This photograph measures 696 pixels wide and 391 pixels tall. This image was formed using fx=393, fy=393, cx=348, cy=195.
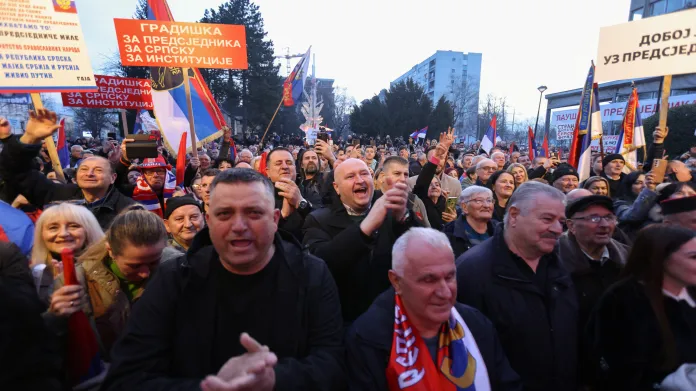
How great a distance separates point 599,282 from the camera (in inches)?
113

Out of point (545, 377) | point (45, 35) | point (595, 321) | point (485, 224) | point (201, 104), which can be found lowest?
point (545, 377)

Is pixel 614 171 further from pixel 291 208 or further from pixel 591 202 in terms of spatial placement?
pixel 291 208

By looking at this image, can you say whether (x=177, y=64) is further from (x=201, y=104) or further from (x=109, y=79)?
(x=109, y=79)

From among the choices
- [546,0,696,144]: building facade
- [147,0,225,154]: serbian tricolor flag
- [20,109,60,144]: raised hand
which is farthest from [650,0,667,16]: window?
[20,109,60,144]: raised hand

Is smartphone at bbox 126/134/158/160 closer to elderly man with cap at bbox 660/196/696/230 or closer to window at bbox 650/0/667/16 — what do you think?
elderly man with cap at bbox 660/196/696/230

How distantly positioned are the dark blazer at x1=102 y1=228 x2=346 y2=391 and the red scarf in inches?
10.5

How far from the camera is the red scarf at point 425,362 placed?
184cm

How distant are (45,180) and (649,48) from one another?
25.1ft

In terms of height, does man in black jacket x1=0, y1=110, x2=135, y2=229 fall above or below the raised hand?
below

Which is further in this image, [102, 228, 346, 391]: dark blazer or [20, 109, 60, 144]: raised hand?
[20, 109, 60, 144]: raised hand

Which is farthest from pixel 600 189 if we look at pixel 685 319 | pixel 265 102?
pixel 265 102

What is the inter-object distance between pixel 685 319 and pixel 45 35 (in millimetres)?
6153

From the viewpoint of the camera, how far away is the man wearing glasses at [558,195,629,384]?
2.82 m

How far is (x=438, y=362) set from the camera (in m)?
1.93
